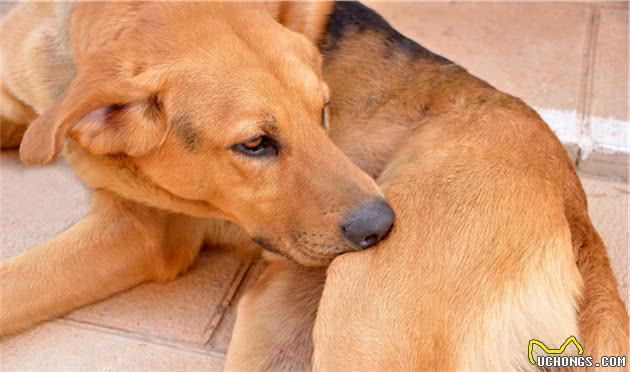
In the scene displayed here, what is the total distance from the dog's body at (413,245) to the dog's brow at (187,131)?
30 cm

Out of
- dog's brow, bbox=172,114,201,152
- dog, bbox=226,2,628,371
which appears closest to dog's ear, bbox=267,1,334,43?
dog, bbox=226,2,628,371

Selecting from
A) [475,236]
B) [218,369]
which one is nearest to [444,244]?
[475,236]

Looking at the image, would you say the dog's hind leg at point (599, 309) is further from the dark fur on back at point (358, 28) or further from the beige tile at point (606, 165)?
the beige tile at point (606, 165)

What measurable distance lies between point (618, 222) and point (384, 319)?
1.88m

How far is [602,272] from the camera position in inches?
110

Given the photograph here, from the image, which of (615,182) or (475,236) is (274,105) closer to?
(475,236)

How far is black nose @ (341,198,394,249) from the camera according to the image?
2748mm

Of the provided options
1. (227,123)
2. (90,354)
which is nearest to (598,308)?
(227,123)

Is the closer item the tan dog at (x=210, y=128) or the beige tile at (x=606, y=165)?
the tan dog at (x=210, y=128)

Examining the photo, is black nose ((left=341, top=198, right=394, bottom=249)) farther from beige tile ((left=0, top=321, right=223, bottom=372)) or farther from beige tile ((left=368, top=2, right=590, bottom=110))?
beige tile ((left=368, top=2, right=590, bottom=110))

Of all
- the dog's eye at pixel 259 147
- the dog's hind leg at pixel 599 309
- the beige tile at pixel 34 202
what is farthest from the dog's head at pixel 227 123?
the beige tile at pixel 34 202

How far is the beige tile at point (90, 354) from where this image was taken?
3.17 metres

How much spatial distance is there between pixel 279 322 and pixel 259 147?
74 cm

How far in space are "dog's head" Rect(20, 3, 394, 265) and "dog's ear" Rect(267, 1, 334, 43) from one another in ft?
1.59
